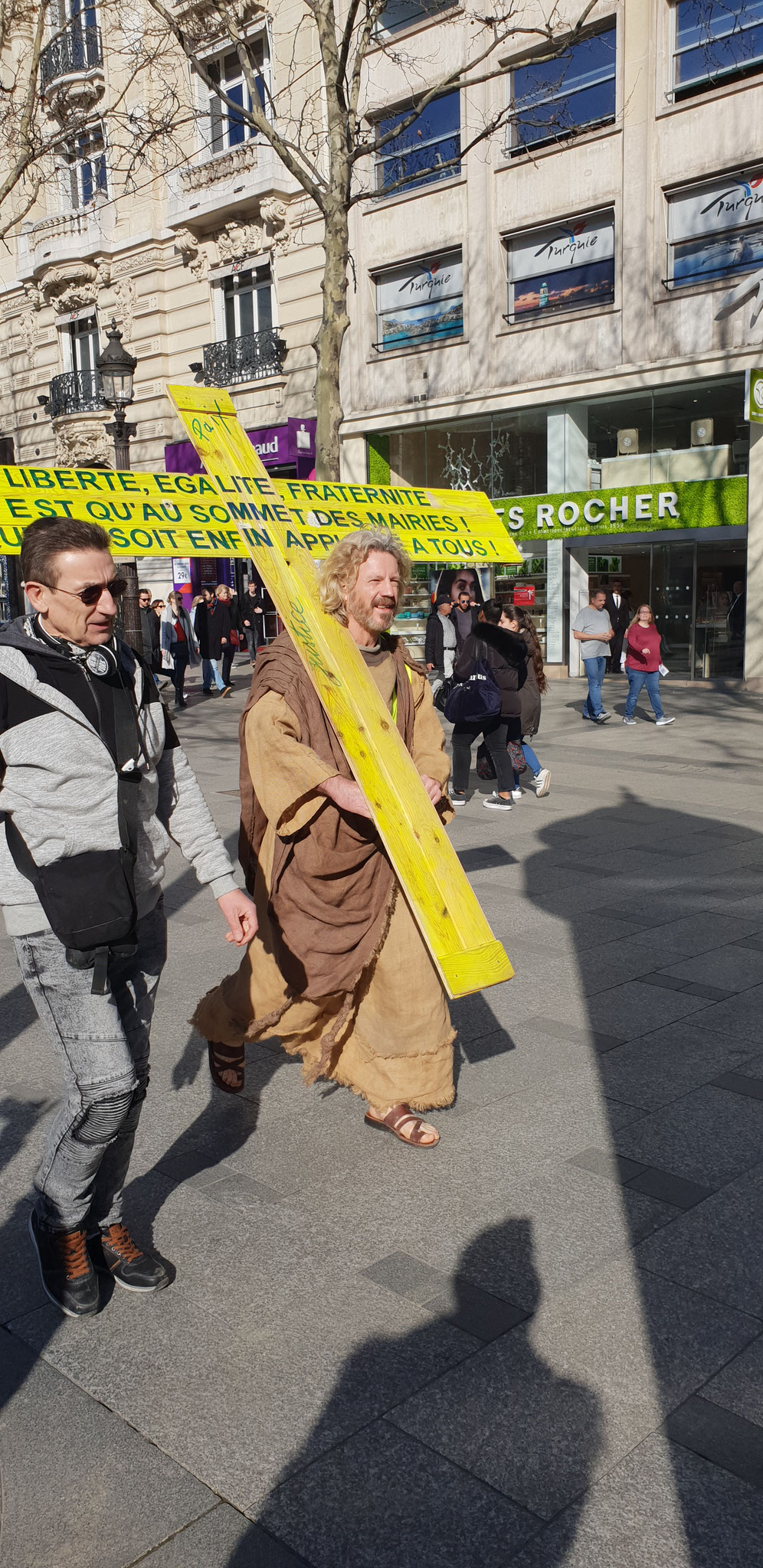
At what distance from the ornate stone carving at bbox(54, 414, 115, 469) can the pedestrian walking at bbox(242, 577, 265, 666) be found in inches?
244

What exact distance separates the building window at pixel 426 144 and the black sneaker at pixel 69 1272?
20.4 meters

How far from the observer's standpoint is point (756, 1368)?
2.58m

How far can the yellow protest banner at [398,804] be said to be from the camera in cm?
341

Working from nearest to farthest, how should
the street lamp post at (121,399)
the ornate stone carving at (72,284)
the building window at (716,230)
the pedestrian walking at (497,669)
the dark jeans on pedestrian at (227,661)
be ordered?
the pedestrian walking at (497,669) < the street lamp post at (121,399) < the building window at (716,230) < the dark jeans on pedestrian at (227,661) < the ornate stone carving at (72,284)

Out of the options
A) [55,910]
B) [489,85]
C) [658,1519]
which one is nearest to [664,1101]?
[658,1519]

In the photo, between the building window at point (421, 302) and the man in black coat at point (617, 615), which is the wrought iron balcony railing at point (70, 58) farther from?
the man in black coat at point (617, 615)

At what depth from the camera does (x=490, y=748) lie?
945 centimetres

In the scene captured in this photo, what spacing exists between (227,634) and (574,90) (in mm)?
9956

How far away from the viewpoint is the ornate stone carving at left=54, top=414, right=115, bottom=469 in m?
28.2

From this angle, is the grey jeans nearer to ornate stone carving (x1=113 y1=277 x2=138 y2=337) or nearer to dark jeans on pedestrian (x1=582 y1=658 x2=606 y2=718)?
dark jeans on pedestrian (x1=582 y1=658 x2=606 y2=718)

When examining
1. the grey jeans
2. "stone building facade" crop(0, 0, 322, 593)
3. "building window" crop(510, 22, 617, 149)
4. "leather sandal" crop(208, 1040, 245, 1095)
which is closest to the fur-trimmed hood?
"leather sandal" crop(208, 1040, 245, 1095)

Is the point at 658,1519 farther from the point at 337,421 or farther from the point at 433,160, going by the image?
the point at 433,160

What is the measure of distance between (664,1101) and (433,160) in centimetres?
2063

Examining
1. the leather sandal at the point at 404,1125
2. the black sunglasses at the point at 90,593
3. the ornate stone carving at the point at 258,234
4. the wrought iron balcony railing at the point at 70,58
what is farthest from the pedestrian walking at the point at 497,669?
the wrought iron balcony railing at the point at 70,58
